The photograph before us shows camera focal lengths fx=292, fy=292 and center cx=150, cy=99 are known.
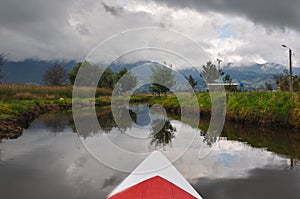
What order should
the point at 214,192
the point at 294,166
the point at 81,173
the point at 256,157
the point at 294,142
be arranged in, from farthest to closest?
1. the point at 294,142
2. the point at 256,157
3. the point at 294,166
4. the point at 81,173
5. the point at 214,192

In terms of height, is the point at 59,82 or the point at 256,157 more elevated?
the point at 59,82

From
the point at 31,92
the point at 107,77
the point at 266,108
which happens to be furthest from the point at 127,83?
the point at 31,92

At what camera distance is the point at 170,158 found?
766 cm

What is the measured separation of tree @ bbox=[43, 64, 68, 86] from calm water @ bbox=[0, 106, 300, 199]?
5842cm

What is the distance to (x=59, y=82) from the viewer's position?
68.2 m

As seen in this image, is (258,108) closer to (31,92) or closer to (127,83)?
(127,83)

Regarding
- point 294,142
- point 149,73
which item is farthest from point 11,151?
point 294,142

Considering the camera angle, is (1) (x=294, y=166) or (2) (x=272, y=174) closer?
(2) (x=272, y=174)

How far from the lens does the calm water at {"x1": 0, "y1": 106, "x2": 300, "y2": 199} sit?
5648 millimetres

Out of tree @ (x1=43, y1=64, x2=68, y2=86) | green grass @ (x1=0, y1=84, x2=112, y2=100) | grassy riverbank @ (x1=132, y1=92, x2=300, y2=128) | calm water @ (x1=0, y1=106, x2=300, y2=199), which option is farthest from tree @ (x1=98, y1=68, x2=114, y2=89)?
tree @ (x1=43, y1=64, x2=68, y2=86)

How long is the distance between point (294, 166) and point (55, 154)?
21.9ft

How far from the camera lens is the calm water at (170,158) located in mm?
5648

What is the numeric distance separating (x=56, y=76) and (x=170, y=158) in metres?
65.0

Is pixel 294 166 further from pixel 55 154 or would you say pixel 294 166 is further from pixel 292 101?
pixel 292 101
